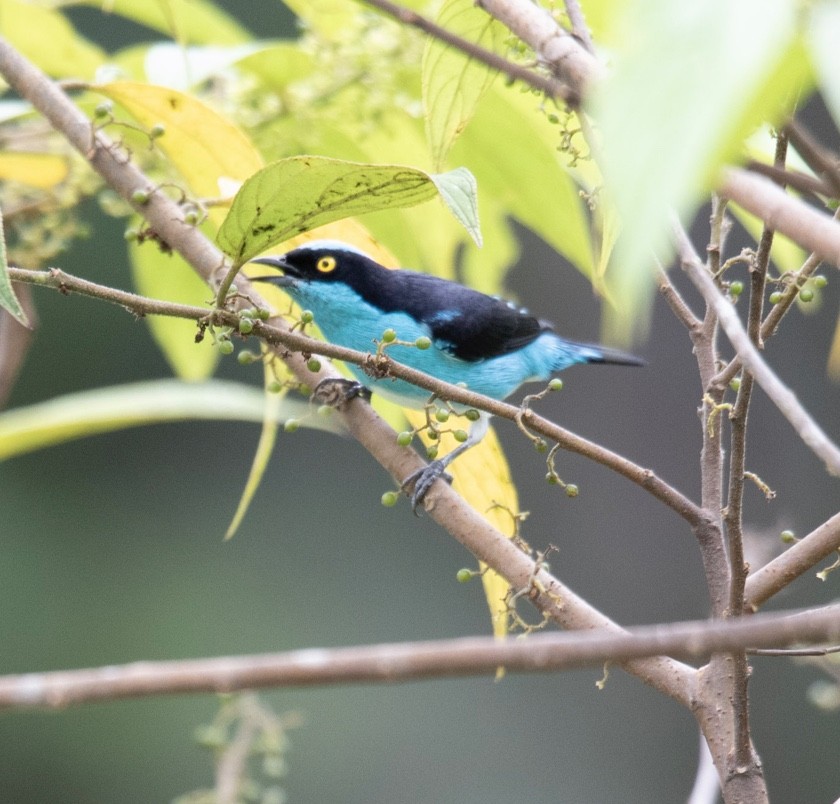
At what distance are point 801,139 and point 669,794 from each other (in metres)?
6.71

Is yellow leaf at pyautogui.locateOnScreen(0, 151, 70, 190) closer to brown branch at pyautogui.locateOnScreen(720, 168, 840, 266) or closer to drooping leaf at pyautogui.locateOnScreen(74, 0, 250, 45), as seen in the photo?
drooping leaf at pyautogui.locateOnScreen(74, 0, 250, 45)

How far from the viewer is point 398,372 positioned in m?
1.25

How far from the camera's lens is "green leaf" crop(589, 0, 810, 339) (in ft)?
1.53

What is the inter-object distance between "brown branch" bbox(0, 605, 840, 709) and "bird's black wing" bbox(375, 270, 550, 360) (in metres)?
2.50

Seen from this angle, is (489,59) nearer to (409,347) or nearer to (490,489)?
(490,489)

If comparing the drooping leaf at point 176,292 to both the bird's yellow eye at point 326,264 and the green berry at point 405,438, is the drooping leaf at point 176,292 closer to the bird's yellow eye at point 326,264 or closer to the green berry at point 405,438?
the bird's yellow eye at point 326,264

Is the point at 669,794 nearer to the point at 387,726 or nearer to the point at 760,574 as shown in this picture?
the point at 387,726

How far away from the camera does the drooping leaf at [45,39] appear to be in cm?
211

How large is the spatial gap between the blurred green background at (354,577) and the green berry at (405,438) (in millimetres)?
5008

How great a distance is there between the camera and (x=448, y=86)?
1347 millimetres

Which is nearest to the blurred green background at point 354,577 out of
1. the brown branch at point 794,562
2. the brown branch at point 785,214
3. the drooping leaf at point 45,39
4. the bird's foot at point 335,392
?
the drooping leaf at point 45,39

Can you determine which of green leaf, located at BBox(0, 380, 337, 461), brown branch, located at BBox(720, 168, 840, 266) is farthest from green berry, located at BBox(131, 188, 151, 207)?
brown branch, located at BBox(720, 168, 840, 266)

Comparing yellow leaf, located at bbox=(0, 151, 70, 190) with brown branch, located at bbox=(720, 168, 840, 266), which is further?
yellow leaf, located at bbox=(0, 151, 70, 190)

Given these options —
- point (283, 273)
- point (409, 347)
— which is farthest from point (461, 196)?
point (409, 347)
